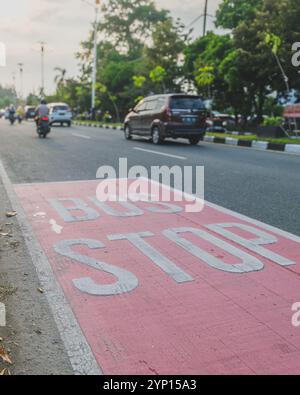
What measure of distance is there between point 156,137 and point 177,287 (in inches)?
501

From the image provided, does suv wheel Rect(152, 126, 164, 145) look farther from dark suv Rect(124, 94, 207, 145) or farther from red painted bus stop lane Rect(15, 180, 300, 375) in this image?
red painted bus stop lane Rect(15, 180, 300, 375)

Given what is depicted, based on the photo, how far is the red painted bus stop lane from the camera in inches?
A: 99.5

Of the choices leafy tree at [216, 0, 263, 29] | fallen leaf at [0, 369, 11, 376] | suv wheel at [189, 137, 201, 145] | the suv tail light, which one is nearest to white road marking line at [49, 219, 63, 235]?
fallen leaf at [0, 369, 11, 376]

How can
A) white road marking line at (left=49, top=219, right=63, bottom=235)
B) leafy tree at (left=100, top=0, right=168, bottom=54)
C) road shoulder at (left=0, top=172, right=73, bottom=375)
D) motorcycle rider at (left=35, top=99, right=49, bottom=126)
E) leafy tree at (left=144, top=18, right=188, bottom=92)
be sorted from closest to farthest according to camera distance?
road shoulder at (left=0, top=172, right=73, bottom=375)
white road marking line at (left=49, top=219, right=63, bottom=235)
motorcycle rider at (left=35, top=99, right=49, bottom=126)
leafy tree at (left=144, top=18, right=188, bottom=92)
leafy tree at (left=100, top=0, right=168, bottom=54)

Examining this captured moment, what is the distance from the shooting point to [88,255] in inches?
162

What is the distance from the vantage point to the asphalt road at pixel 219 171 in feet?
19.7

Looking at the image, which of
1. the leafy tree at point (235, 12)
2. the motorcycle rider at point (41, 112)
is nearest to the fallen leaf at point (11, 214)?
the motorcycle rider at point (41, 112)

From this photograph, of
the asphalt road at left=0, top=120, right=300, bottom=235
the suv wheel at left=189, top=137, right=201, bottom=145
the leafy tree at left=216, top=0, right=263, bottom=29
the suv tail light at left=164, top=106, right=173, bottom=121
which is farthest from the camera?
the leafy tree at left=216, top=0, right=263, bottom=29

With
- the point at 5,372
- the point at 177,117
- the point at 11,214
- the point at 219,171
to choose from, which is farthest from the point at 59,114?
the point at 5,372

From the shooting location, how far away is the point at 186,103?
1547 centimetres

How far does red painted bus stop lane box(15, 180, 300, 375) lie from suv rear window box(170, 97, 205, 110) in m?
10.1

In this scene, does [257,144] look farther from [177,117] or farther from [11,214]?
[11,214]

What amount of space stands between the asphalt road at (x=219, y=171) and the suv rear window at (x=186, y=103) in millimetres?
3176

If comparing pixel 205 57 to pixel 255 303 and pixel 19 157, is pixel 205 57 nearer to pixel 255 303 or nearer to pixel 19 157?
pixel 19 157
